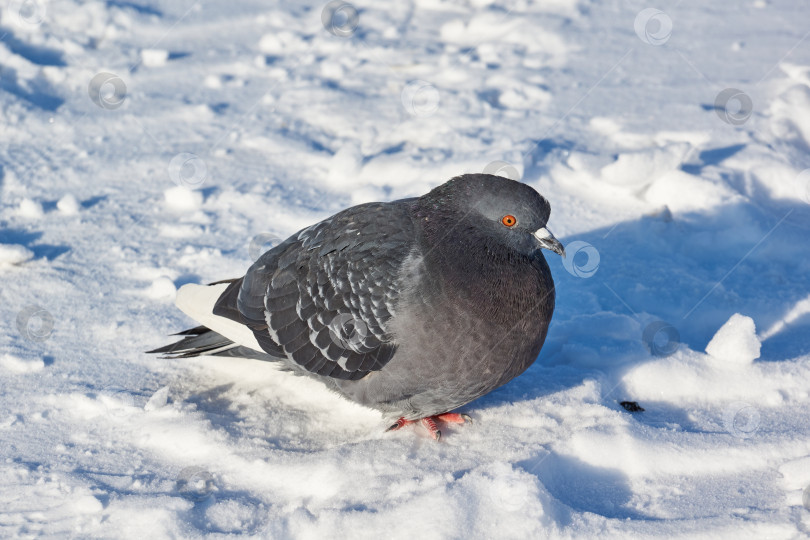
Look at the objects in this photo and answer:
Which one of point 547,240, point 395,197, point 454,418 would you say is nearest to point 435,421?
point 454,418

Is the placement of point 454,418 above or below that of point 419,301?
below

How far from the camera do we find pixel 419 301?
115 inches

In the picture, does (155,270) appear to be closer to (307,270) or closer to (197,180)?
(197,180)

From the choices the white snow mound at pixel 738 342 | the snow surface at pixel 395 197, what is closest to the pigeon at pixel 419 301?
the snow surface at pixel 395 197

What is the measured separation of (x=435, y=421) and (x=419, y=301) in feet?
2.29

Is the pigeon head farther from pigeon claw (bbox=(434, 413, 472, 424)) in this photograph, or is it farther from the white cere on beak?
pigeon claw (bbox=(434, 413, 472, 424))

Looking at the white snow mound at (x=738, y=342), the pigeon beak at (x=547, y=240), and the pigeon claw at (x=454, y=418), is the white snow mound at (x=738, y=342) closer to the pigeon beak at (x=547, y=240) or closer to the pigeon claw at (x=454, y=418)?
the pigeon beak at (x=547, y=240)

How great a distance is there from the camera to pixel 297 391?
11.6ft

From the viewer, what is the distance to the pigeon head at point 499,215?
3045 millimetres

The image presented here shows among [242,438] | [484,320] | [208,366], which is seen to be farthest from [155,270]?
[484,320]

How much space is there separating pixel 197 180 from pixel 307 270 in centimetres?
216

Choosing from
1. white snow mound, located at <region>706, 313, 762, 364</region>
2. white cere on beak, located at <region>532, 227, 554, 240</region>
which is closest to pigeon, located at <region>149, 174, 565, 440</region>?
white cere on beak, located at <region>532, 227, 554, 240</region>

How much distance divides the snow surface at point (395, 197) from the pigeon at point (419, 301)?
0.30 m

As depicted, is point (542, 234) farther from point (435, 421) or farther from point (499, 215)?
point (435, 421)
